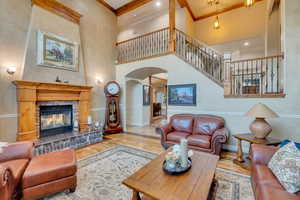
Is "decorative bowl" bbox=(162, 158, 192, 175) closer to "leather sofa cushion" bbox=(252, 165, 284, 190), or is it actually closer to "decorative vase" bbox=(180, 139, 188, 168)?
"decorative vase" bbox=(180, 139, 188, 168)

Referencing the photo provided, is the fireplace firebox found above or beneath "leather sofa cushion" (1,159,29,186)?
above

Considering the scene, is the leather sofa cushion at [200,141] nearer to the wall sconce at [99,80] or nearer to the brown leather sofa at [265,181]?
the brown leather sofa at [265,181]

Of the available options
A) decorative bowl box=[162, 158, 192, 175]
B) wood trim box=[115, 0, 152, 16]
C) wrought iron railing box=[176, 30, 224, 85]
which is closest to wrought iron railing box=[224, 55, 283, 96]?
wrought iron railing box=[176, 30, 224, 85]

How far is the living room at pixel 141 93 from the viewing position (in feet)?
5.67

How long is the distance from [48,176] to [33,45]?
3.35m

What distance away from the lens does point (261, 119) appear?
9.11ft

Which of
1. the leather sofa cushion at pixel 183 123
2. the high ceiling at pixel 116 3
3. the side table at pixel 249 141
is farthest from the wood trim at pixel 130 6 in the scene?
the side table at pixel 249 141

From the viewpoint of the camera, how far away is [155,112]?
8789 mm

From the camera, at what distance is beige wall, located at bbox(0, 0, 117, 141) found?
121 inches

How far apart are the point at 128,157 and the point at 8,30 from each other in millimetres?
4027

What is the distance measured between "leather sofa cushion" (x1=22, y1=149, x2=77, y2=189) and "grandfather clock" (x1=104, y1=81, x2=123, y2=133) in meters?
3.15

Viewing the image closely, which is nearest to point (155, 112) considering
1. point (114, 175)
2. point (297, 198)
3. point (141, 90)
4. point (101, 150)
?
point (141, 90)

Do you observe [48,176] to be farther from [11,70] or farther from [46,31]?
[46,31]

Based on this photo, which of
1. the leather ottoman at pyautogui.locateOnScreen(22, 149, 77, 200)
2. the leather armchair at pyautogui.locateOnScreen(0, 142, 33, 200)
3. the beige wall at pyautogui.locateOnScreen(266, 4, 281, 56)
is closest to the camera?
the leather armchair at pyautogui.locateOnScreen(0, 142, 33, 200)
